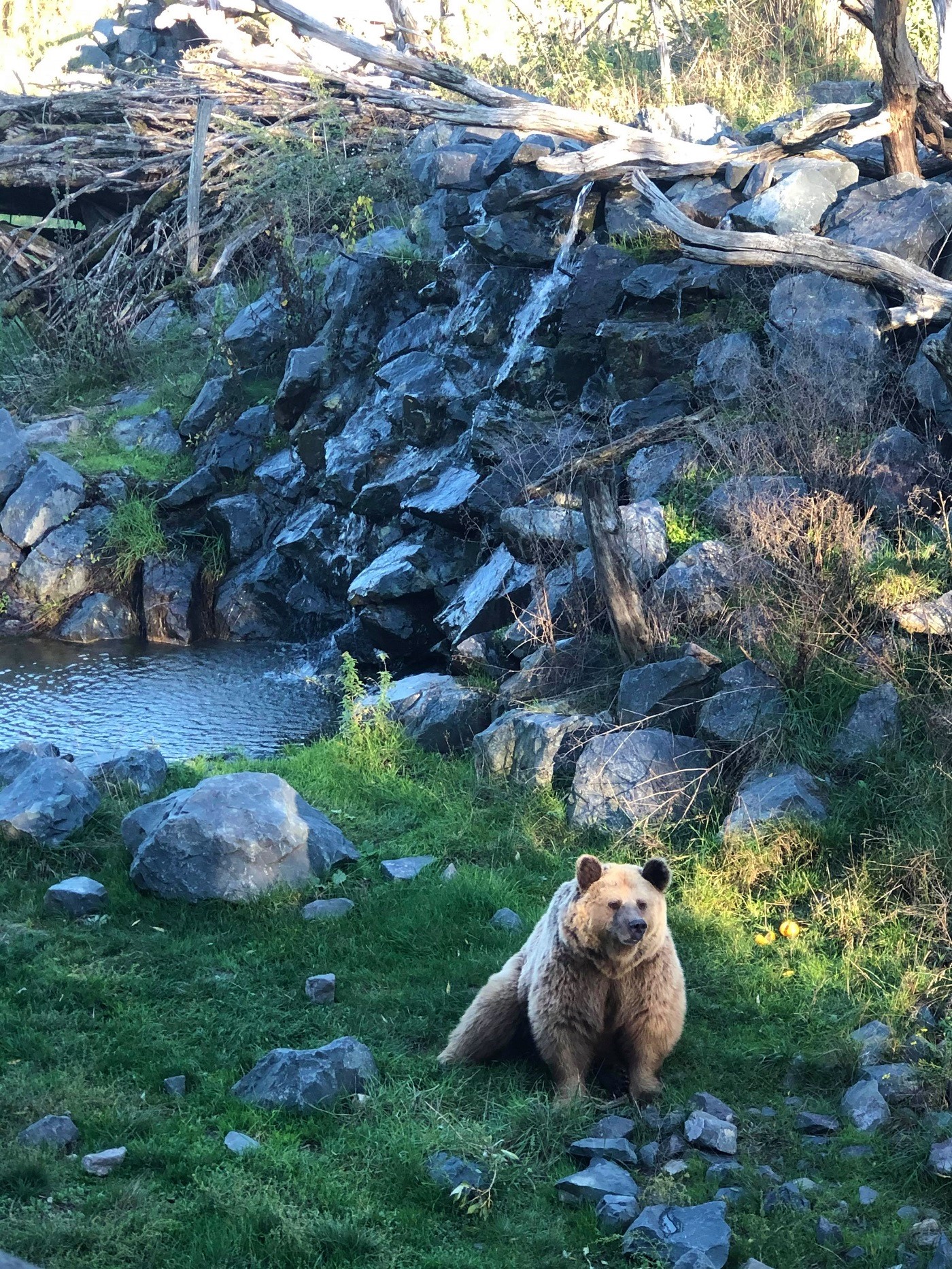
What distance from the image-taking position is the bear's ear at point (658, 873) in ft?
15.3

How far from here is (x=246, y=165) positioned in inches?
643

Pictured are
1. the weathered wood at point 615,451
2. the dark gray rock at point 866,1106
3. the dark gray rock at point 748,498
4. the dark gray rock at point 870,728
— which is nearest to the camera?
the dark gray rock at point 866,1106

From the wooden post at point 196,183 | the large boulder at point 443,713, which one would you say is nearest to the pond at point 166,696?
the large boulder at point 443,713

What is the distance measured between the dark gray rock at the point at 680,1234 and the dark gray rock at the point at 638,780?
2.63m

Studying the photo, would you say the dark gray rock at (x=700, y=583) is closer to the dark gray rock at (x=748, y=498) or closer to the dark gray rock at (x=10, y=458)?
the dark gray rock at (x=748, y=498)

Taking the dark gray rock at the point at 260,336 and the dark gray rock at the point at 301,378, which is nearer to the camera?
Answer: the dark gray rock at the point at 301,378

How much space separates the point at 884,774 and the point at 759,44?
39.9 ft

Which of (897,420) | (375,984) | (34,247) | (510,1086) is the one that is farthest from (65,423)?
(510,1086)

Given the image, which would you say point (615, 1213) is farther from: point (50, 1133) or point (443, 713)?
point (443, 713)

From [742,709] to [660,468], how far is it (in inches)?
101

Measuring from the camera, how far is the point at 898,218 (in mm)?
9266

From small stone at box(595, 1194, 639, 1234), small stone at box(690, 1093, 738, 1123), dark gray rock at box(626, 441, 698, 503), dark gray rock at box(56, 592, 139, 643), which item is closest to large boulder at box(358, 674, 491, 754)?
dark gray rock at box(626, 441, 698, 503)

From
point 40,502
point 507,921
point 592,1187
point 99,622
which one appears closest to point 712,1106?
point 592,1187

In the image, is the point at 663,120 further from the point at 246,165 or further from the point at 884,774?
the point at 884,774
